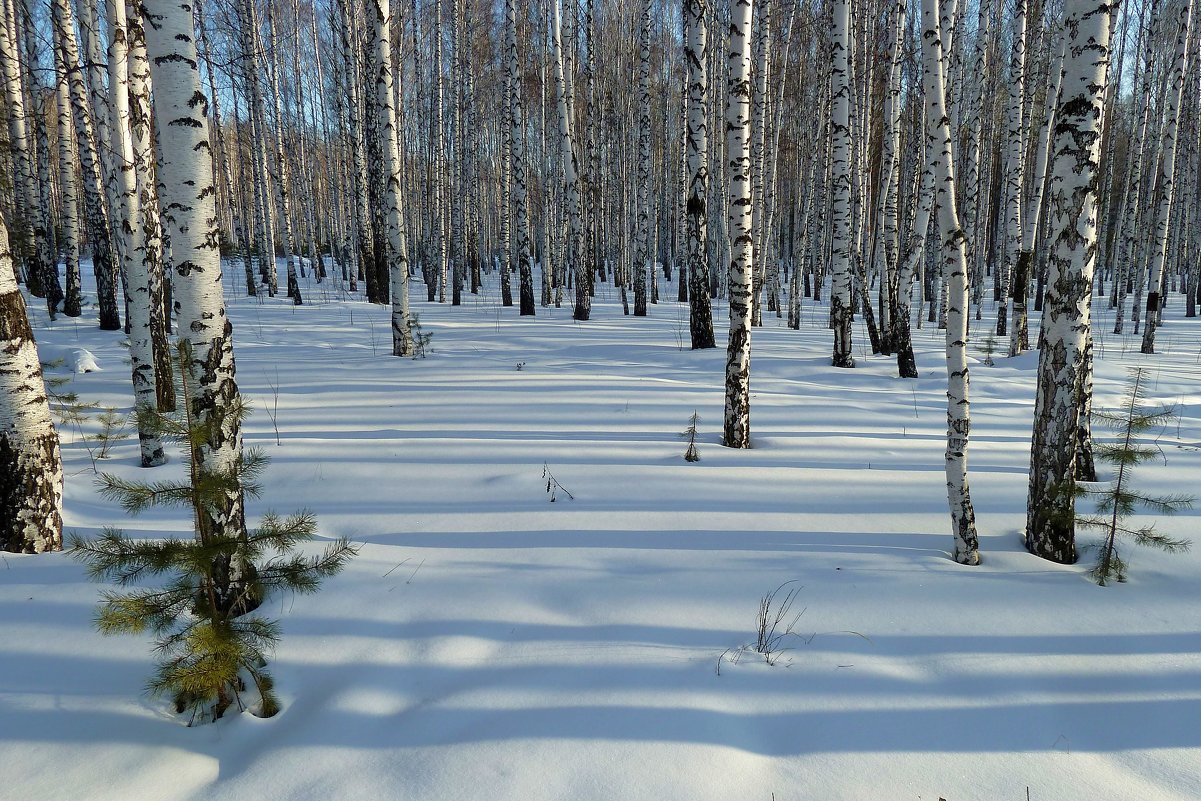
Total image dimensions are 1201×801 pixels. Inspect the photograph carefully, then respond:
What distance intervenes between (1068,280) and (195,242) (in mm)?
4554

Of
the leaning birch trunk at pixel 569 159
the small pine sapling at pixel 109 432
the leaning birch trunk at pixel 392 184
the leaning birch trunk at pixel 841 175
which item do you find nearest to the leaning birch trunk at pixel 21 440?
the small pine sapling at pixel 109 432

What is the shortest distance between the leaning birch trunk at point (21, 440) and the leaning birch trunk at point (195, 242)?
5.63ft

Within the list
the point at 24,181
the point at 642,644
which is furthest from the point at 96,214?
the point at 642,644

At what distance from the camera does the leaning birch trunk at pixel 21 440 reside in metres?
3.91

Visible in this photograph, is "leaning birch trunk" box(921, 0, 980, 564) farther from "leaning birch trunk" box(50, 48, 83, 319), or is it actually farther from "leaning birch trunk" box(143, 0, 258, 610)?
"leaning birch trunk" box(50, 48, 83, 319)

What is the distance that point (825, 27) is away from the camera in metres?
16.9

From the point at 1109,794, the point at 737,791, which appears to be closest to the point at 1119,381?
the point at 1109,794

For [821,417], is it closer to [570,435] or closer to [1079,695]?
[570,435]

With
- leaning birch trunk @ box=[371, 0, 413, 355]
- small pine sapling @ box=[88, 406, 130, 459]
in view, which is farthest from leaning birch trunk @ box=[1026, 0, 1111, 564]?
leaning birch trunk @ box=[371, 0, 413, 355]

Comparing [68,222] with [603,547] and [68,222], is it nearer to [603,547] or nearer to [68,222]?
[68,222]

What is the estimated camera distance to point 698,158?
31.3 feet

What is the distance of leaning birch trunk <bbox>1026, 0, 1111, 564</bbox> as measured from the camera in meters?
3.53

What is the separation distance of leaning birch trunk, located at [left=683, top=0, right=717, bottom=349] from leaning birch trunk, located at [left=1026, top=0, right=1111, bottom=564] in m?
5.98

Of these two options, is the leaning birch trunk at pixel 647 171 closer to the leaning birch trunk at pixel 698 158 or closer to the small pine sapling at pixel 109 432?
the leaning birch trunk at pixel 698 158
